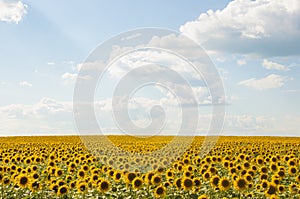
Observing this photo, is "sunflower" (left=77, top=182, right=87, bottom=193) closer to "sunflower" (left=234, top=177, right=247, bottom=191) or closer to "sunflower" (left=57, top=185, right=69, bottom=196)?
"sunflower" (left=57, top=185, right=69, bottom=196)

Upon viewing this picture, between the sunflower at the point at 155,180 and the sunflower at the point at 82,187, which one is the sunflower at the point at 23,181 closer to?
the sunflower at the point at 82,187

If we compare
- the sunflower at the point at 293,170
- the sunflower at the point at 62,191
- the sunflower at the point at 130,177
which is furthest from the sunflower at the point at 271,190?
the sunflower at the point at 62,191

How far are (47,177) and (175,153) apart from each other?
8.87 m

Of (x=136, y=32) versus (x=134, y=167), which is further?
(x=136, y=32)

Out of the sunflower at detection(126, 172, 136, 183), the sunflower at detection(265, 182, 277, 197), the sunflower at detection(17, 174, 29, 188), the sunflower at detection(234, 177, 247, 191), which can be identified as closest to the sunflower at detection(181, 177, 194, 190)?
the sunflower at detection(234, 177, 247, 191)

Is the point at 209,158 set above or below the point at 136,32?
below

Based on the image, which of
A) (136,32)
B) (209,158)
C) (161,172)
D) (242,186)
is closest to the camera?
(242,186)

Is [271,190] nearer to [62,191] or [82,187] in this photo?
[82,187]

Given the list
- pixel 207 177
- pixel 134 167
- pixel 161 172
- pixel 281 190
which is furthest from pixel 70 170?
pixel 281 190

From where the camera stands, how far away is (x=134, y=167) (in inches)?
645

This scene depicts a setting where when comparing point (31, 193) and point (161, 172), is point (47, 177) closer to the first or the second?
point (31, 193)

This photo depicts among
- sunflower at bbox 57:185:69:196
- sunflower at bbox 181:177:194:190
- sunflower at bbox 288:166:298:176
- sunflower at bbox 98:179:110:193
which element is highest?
sunflower at bbox 288:166:298:176

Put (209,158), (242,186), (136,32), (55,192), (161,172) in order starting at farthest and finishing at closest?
1. (136,32)
2. (209,158)
3. (161,172)
4. (55,192)
5. (242,186)

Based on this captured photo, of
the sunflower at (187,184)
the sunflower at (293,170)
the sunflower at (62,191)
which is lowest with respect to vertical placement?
the sunflower at (62,191)
